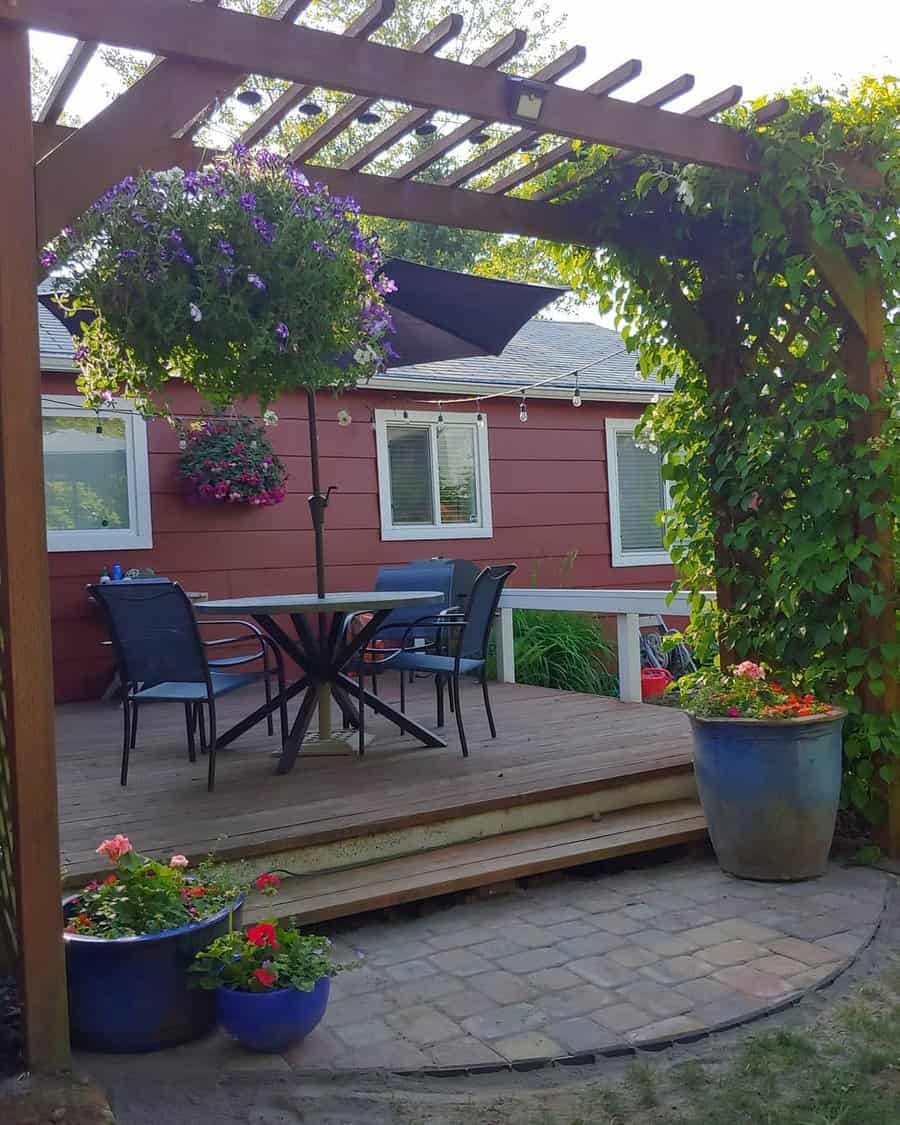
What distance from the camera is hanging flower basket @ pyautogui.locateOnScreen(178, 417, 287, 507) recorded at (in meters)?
6.98

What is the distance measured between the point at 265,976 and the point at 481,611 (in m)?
2.41

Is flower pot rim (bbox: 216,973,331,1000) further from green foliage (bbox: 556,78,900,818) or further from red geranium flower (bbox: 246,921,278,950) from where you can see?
green foliage (bbox: 556,78,900,818)

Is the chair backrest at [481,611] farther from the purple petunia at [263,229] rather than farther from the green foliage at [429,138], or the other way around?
the green foliage at [429,138]

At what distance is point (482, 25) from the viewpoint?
19984 mm

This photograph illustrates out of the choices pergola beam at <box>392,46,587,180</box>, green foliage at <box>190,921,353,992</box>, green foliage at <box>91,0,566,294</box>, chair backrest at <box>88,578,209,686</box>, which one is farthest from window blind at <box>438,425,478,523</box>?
green foliage at <box>91,0,566,294</box>

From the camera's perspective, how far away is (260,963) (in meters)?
2.37

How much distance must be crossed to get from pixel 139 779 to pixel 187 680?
24.5 inches

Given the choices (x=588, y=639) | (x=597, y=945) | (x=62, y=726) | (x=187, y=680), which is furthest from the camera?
(x=588, y=639)

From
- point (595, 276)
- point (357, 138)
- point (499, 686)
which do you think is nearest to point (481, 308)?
point (595, 276)

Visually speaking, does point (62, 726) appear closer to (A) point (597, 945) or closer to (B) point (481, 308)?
(B) point (481, 308)

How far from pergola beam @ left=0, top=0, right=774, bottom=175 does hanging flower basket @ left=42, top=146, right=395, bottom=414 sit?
359 mm

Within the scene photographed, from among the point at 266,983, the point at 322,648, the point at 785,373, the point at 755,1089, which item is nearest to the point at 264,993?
the point at 266,983

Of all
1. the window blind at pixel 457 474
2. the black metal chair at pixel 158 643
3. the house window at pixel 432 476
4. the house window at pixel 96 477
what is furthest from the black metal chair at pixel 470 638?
the window blind at pixel 457 474

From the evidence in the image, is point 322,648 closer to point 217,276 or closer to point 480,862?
point 480,862
